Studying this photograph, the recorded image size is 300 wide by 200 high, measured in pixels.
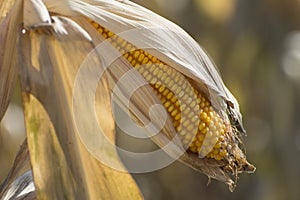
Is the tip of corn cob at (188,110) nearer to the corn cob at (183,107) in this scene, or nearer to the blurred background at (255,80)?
the corn cob at (183,107)

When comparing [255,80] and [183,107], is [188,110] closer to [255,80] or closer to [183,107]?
[183,107]

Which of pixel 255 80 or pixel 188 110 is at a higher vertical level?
pixel 188 110

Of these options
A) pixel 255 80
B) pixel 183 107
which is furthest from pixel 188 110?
pixel 255 80

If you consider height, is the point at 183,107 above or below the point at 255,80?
above

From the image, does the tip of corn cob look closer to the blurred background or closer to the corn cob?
the corn cob

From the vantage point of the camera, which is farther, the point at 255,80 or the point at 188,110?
the point at 255,80
